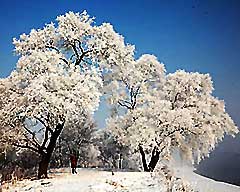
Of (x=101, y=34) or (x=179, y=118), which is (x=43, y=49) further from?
(x=179, y=118)

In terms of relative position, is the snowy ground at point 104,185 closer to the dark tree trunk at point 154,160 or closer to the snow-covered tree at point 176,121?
the snow-covered tree at point 176,121

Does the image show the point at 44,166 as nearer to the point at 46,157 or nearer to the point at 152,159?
the point at 46,157

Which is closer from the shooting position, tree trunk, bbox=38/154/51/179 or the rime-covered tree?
the rime-covered tree

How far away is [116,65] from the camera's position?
27.5ft

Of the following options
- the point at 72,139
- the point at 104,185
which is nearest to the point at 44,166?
the point at 104,185

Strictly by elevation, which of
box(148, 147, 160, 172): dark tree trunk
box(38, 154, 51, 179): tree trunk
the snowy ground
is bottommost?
the snowy ground

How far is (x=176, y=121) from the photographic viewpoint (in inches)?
333

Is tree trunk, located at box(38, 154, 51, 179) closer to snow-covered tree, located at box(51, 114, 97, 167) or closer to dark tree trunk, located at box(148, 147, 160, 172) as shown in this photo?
dark tree trunk, located at box(148, 147, 160, 172)

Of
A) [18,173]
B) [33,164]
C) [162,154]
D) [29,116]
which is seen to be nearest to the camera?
[29,116]

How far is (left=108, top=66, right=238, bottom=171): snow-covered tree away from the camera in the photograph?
8.48 m

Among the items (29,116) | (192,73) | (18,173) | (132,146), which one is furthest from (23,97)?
(192,73)

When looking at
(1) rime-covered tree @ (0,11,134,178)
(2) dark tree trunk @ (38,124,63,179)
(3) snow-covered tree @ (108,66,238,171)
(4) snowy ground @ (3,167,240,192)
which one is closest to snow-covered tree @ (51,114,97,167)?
(3) snow-covered tree @ (108,66,238,171)

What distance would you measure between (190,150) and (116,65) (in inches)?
104

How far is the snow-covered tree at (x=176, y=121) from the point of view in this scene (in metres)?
8.48
